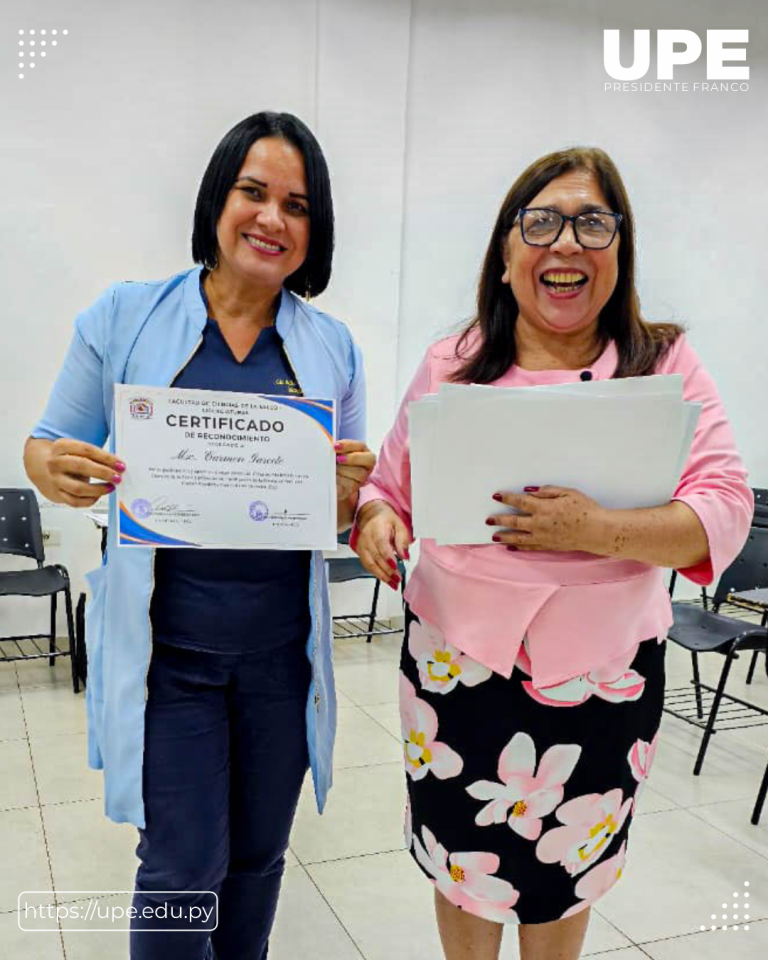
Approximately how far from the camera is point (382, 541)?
59.2 inches

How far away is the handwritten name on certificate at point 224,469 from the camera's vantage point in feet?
4.60

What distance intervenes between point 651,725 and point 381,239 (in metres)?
4.20

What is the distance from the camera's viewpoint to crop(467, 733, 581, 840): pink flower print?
1.52 m

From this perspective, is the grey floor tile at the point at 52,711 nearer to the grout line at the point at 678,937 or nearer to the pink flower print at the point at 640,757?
the grout line at the point at 678,937

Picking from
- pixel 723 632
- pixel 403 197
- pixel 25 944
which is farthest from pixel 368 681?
pixel 403 197

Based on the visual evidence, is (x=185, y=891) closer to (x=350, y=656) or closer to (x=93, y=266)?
(x=350, y=656)

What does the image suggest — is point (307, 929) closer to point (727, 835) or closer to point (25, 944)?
point (25, 944)

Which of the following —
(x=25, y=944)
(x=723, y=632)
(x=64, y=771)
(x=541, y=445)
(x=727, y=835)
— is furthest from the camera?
(x=723, y=632)

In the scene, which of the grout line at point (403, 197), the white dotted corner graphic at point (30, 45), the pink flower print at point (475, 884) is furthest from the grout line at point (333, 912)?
the white dotted corner graphic at point (30, 45)

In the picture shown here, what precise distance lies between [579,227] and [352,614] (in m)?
4.28

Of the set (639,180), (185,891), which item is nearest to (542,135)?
(639,180)

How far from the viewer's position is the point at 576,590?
145 centimetres

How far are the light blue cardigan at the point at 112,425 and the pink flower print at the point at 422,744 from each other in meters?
0.18

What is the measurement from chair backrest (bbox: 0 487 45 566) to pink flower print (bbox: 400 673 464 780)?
11.5 feet
